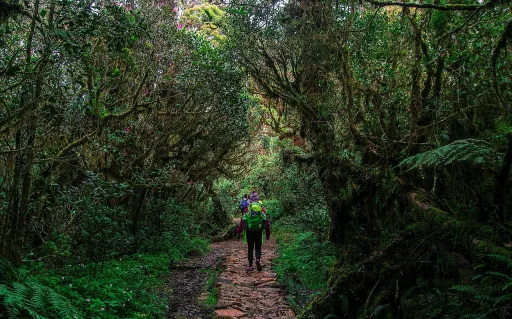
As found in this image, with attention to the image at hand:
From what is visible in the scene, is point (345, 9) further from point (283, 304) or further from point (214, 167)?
point (214, 167)

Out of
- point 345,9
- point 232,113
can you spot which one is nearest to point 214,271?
point 232,113

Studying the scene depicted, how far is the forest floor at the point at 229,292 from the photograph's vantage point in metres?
6.83

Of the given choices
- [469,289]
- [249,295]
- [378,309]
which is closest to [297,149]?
[249,295]

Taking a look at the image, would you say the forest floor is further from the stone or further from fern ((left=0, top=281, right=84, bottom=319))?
→ fern ((left=0, top=281, right=84, bottom=319))

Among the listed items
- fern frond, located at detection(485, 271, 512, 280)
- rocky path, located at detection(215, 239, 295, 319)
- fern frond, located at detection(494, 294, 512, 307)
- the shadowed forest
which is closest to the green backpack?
rocky path, located at detection(215, 239, 295, 319)

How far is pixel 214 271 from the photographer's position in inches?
420

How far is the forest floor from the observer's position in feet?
22.4

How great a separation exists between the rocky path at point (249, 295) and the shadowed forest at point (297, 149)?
14.1 inches

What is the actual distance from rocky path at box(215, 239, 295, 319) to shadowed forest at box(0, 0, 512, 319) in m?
0.36

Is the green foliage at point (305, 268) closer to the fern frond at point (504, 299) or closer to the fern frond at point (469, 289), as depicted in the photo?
the fern frond at point (469, 289)

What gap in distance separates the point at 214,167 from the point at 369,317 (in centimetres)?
1370

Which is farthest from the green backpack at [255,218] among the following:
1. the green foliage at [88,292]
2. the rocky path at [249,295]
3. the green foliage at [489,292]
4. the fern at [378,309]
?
the green foliage at [489,292]

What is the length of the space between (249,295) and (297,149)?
8.89 meters

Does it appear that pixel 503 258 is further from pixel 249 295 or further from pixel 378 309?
pixel 249 295
